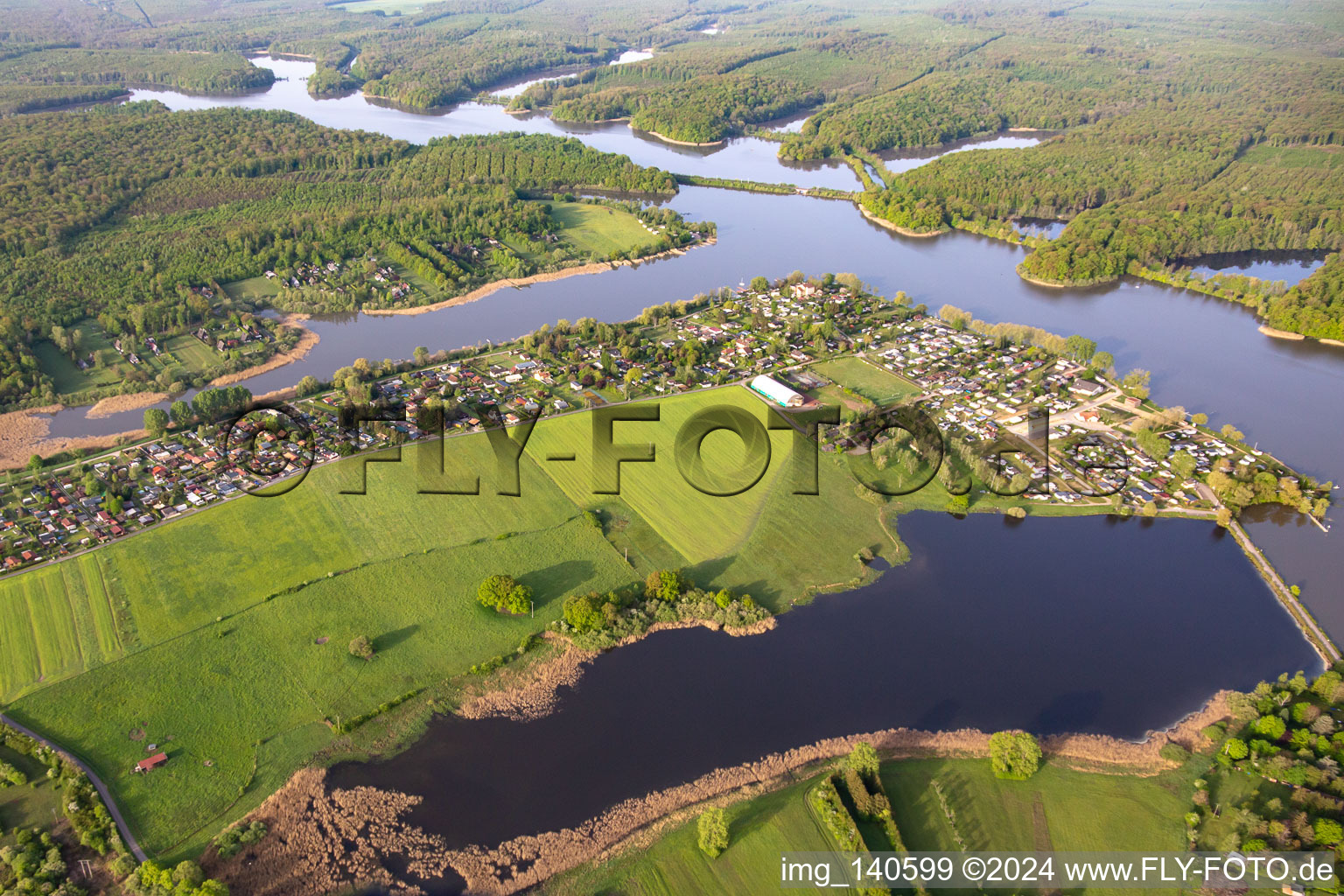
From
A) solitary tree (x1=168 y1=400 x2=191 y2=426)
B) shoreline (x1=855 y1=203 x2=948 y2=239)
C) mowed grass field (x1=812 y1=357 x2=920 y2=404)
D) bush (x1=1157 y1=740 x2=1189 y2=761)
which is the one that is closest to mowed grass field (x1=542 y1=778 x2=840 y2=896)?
bush (x1=1157 y1=740 x2=1189 y2=761)

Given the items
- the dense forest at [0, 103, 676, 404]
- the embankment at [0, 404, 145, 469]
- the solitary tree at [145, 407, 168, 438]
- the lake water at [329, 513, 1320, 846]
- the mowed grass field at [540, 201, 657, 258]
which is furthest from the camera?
the mowed grass field at [540, 201, 657, 258]

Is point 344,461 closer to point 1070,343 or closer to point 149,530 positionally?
point 149,530

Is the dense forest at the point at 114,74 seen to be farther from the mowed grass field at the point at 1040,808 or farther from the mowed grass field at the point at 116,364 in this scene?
the mowed grass field at the point at 1040,808

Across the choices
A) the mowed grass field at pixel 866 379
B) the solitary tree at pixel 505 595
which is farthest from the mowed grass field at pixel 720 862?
the mowed grass field at pixel 866 379

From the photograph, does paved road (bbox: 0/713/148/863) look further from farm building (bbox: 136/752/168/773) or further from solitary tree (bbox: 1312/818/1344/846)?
solitary tree (bbox: 1312/818/1344/846)

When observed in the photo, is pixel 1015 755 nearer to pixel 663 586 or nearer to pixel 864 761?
pixel 864 761
